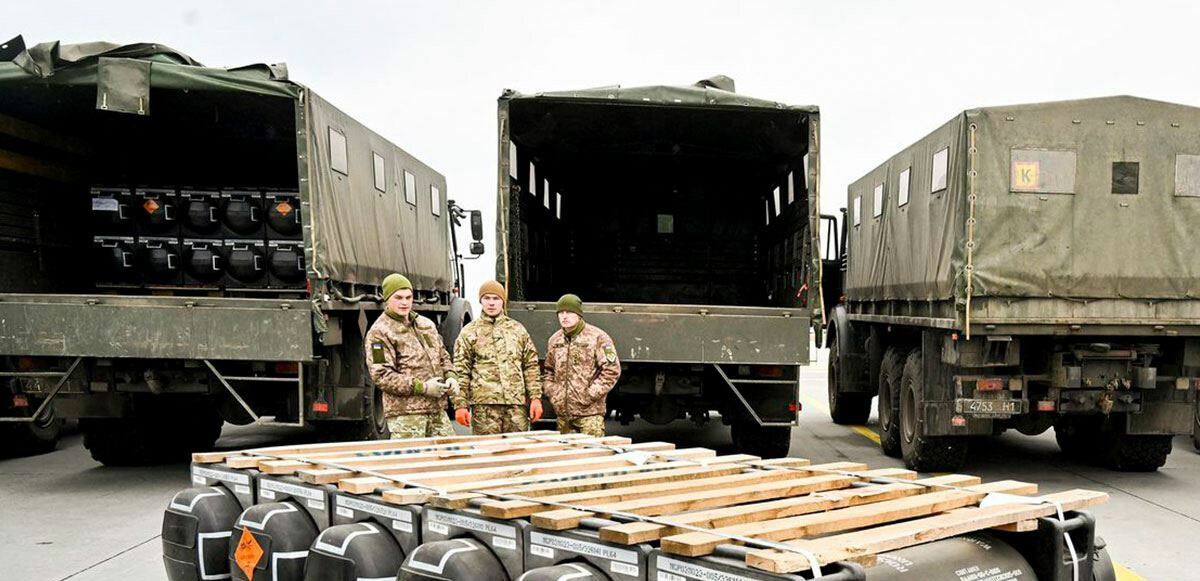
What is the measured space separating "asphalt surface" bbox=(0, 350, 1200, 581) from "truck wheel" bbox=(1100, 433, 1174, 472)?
0.39 ft

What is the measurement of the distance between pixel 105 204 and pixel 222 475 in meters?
6.74

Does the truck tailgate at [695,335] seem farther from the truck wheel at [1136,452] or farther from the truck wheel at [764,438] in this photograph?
the truck wheel at [1136,452]

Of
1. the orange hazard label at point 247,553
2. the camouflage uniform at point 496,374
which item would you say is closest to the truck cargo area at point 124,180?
the camouflage uniform at point 496,374

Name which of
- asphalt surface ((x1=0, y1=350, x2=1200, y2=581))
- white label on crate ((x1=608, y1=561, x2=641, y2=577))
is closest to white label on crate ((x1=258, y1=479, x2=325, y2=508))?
asphalt surface ((x1=0, y1=350, x2=1200, y2=581))

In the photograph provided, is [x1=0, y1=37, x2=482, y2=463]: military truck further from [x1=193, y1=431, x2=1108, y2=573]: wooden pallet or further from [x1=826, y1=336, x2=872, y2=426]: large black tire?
[x1=826, y1=336, x2=872, y2=426]: large black tire

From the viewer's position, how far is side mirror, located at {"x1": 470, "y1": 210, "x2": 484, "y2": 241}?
534 inches

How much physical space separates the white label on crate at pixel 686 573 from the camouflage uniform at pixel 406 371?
3733 millimetres

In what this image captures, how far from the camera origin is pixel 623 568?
285 centimetres

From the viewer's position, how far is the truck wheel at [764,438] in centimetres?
862

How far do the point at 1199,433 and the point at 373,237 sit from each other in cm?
895

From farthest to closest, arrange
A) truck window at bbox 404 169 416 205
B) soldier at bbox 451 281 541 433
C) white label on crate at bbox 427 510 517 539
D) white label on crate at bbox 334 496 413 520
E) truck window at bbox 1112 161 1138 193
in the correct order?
truck window at bbox 404 169 416 205
truck window at bbox 1112 161 1138 193
soldier at bbox 451 281 541 433
white label on crate at bbox 334 496 413 520
white label on crate at bbox 427 510 517 539

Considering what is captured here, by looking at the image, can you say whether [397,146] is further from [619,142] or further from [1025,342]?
[1025,342]

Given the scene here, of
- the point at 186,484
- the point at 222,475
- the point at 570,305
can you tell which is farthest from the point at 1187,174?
the point at 186,484

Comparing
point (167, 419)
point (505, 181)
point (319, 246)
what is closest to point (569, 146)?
point (505, 181)
